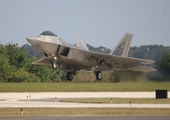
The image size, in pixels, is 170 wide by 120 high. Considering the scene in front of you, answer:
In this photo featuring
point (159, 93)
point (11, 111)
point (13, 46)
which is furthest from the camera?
point (13, 46)

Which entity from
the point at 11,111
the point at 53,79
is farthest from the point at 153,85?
the point at 53,79

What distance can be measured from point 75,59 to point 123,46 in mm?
6743

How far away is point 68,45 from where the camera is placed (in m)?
33.9

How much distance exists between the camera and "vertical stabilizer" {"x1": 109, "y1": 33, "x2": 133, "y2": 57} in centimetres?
3902

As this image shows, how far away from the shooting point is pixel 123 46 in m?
39.3

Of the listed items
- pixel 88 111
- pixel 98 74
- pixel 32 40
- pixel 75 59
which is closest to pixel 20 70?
pixel 98 74

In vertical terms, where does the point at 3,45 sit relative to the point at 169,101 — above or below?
above

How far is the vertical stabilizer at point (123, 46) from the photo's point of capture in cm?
3902

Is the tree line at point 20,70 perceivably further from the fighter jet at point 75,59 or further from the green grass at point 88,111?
the green grass at point 88,111

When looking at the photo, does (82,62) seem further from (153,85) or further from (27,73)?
(27,73)

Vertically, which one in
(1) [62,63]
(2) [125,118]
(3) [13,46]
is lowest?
(2) [125,118]

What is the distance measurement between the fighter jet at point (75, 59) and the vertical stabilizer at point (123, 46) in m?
2.68

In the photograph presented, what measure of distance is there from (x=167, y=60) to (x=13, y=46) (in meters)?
36.8

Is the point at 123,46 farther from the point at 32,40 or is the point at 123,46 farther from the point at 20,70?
the point at 20,70
